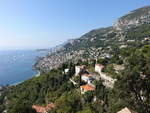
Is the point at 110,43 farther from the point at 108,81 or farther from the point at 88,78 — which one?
the point at 108,81

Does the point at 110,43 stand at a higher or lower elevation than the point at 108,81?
higher

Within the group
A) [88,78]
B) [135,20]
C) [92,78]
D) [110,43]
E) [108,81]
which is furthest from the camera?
[135,20]

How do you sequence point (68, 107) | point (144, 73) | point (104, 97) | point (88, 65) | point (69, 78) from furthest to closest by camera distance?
point (88, 65) < point (69, 78) < point (104, 97) < point (68, 107) < point (144, 73)

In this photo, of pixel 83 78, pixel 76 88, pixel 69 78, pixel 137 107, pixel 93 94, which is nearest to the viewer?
pixel 137 107

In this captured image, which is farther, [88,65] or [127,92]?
[88,65]

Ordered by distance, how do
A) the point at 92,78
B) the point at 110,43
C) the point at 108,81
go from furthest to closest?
the point at 110,43 < the point at 92,78 < the point at 108,81

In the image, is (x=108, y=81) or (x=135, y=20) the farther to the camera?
(x=135, y=20)

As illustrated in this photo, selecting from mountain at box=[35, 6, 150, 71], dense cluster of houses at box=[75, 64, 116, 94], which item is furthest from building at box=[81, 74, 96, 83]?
mountain at box=[35, 6, 150, 71]

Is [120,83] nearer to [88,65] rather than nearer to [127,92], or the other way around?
[127,92]

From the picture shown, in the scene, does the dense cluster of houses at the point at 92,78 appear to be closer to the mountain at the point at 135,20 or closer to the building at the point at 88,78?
the building at the point at 88,78

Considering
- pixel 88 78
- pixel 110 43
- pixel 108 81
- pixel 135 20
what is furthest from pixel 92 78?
pixel 135 20

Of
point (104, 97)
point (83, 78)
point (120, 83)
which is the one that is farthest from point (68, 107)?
point (83, 78)
